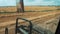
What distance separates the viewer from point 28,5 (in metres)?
2.00

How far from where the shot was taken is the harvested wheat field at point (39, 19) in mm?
1856

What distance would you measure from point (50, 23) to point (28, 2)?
44 centimetres

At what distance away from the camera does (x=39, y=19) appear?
79.9 inches

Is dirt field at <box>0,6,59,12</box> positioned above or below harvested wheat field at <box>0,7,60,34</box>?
above

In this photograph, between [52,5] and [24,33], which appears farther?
[52,5]

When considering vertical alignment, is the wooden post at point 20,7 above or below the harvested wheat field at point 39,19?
above

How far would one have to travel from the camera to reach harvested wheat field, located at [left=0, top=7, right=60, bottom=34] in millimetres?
1856

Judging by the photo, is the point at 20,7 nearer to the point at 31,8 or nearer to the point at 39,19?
the point at 31,8

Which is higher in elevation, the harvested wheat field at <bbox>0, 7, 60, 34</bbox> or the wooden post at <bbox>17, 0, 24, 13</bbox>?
the wooden post at <bbox>17, 0, 24, 13</bbox>

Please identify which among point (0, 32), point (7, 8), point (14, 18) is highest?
point (7, 8)

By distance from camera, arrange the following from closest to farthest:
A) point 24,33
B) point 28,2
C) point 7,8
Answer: point 24,33
point 7,8
point 28,2

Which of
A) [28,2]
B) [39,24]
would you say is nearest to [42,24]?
[39,24]

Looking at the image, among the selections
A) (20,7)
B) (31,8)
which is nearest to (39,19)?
(31,8)

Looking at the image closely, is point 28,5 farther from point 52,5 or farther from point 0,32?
point 0,32
